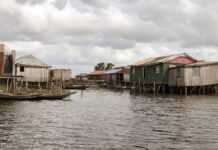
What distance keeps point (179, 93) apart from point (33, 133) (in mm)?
33853

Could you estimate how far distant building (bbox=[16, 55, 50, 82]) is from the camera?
155 ft

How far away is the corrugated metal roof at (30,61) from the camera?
156 ft

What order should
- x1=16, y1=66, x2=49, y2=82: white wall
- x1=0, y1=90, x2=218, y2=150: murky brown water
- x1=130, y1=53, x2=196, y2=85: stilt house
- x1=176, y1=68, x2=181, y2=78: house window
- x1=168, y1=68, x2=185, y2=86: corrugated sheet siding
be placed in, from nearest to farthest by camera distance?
x1=0, y1=90, x2=218, y2=150: murky brown water → x1=168, y1=68, x2=185, y2=86: corrugated sheet siding → x1=176, y1=68, x2=181, y2=78: house window → x1=130, y1=53, x2=196, y2=85: stilt house → x1=16, y1=66, x2=49, y2=82: white wall

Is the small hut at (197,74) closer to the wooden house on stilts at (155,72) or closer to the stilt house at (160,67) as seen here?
the stilt house at (160,67)

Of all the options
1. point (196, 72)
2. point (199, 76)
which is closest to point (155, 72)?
point (196, 72)

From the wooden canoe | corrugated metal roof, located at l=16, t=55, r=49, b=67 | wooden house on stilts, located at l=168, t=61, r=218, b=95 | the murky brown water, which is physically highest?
corrugated metal roof, located at l=16, t=55, r=49, b=67

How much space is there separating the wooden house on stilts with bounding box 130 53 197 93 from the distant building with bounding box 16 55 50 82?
→ 15299mm

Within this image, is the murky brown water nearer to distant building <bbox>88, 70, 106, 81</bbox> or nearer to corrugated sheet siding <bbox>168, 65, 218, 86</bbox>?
corrugated sheet siding <bbox>168, 65, 218, 86</bbox>

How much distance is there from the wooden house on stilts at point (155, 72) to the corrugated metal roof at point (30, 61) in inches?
616

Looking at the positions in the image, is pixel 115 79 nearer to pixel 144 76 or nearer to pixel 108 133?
pixel 144 76

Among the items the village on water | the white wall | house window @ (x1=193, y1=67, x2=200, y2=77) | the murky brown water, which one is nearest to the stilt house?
the village on water

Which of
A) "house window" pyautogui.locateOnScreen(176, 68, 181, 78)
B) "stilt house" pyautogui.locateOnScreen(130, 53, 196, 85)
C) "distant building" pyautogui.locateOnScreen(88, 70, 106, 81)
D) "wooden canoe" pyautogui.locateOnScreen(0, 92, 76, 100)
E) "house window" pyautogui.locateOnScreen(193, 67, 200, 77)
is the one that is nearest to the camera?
"wooden canoe" pyautogui.locateOnScreen(0, 92, 76, 100)

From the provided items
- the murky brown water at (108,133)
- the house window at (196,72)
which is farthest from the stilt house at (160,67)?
the murky brown water at (108,133)

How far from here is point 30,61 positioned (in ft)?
159
